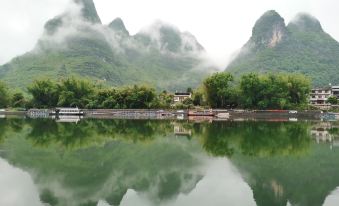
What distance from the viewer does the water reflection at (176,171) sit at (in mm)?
14508

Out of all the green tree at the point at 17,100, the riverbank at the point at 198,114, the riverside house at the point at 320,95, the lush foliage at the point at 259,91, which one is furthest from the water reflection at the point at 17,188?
the riverside house at the point at 320,95

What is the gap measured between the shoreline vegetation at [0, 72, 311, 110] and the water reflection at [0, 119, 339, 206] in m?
53.9

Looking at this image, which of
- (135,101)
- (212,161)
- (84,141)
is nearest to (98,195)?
(212,161)

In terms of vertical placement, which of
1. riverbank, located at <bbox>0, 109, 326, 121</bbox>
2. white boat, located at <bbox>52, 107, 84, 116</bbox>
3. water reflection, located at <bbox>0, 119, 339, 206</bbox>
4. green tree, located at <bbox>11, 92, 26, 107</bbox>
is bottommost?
water reflection, located at <bbox>0, 119, 339, 206</bbox>

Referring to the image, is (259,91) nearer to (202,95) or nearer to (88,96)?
(202,95)

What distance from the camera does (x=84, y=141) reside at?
31.1m

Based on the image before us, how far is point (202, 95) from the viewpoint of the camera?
312 feet

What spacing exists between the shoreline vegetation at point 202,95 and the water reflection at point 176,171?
53896 millimetres

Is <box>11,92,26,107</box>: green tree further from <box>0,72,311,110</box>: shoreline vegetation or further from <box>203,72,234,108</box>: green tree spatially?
<box>203,72,234,108</box>: green tree

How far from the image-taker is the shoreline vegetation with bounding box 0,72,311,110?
8450 cm

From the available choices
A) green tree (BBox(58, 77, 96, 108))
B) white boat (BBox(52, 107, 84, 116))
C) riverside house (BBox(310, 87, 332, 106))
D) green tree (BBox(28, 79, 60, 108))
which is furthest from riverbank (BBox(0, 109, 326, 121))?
riverside house (BBox(310, 87, 332, 106))

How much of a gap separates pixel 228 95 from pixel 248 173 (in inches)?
2720

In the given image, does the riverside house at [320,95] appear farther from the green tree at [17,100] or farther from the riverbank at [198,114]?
the green tree at [17,100]

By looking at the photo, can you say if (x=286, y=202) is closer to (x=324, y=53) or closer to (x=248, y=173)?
(x=248, y=173)
